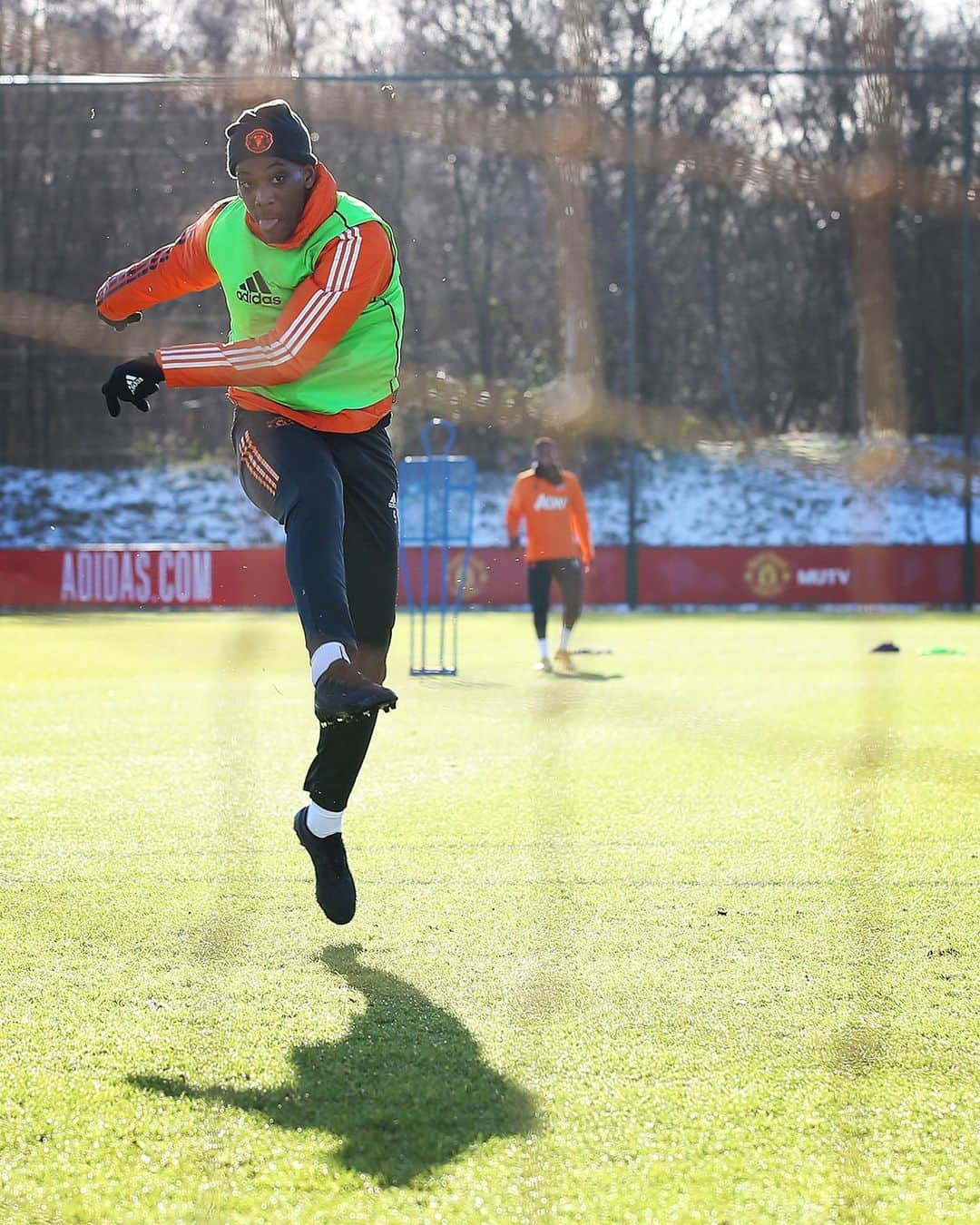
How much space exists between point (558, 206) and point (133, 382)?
25575mm

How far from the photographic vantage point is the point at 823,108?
26547 millimetres

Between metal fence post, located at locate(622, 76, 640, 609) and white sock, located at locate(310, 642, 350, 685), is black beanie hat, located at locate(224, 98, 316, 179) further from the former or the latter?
metal fence post, located at locate(622, 76, 640, 609)

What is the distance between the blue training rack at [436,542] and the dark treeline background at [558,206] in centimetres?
322

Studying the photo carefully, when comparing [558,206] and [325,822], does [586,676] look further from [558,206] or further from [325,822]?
[558,206]

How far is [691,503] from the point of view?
93.4 ft

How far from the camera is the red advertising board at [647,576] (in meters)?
21.2

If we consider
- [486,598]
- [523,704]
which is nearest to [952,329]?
[486,598]

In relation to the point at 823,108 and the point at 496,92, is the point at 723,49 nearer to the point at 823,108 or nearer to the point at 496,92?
the point at 823,108

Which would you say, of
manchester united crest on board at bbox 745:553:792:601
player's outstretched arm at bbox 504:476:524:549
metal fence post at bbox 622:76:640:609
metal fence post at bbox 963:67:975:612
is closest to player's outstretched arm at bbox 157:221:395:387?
player's outstretched arm at bbox 504:476:524:549

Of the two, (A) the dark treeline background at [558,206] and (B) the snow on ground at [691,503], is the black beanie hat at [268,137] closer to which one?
(A) the dark treeline background at [558,206]

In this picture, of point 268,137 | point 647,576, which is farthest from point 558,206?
point 268,137

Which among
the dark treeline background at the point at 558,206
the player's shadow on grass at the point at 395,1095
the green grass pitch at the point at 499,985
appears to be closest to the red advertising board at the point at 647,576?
the dark treeline background at the point at 558,206

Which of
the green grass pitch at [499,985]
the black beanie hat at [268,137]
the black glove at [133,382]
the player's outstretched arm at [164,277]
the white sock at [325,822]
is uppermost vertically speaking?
the black beanie hat at [268,137]

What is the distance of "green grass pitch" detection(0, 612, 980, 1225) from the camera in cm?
229
